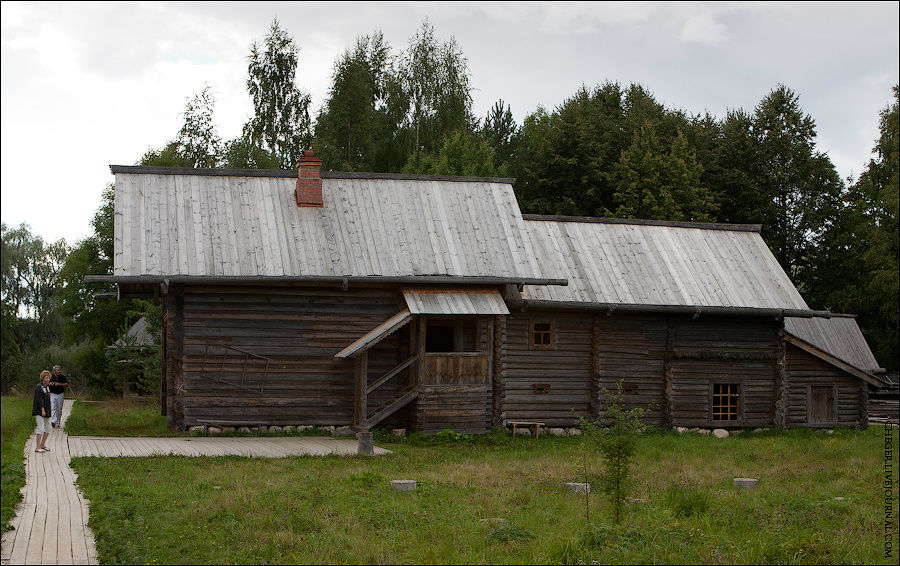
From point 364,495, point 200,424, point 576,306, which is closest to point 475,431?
point 576,306

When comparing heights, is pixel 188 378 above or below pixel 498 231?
below

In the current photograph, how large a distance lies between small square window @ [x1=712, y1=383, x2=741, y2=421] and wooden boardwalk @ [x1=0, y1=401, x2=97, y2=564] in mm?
16112

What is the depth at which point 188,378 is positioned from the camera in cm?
1953

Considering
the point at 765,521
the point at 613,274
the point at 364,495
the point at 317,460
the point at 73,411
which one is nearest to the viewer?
the point at 765,521

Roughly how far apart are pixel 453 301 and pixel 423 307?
33.3 inches

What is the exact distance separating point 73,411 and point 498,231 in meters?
13.3

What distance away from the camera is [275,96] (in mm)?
45688

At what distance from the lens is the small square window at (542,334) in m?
22.8

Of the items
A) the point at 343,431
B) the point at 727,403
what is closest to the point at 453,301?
the point at 343,431

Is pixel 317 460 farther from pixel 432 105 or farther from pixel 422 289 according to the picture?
pixel 432 105

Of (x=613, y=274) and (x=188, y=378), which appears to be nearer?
(x=188, y=378)

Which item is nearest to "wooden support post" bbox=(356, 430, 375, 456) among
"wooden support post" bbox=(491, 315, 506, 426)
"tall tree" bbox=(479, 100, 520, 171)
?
"wooden support post" bbox=(491, 315, 506, 426)

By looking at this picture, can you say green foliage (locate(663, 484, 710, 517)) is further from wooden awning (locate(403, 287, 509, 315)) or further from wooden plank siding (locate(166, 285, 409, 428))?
wooden plank siding (locate(166, 285, 409, 428))

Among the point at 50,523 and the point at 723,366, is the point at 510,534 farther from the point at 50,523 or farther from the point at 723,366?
the point at 723,366
